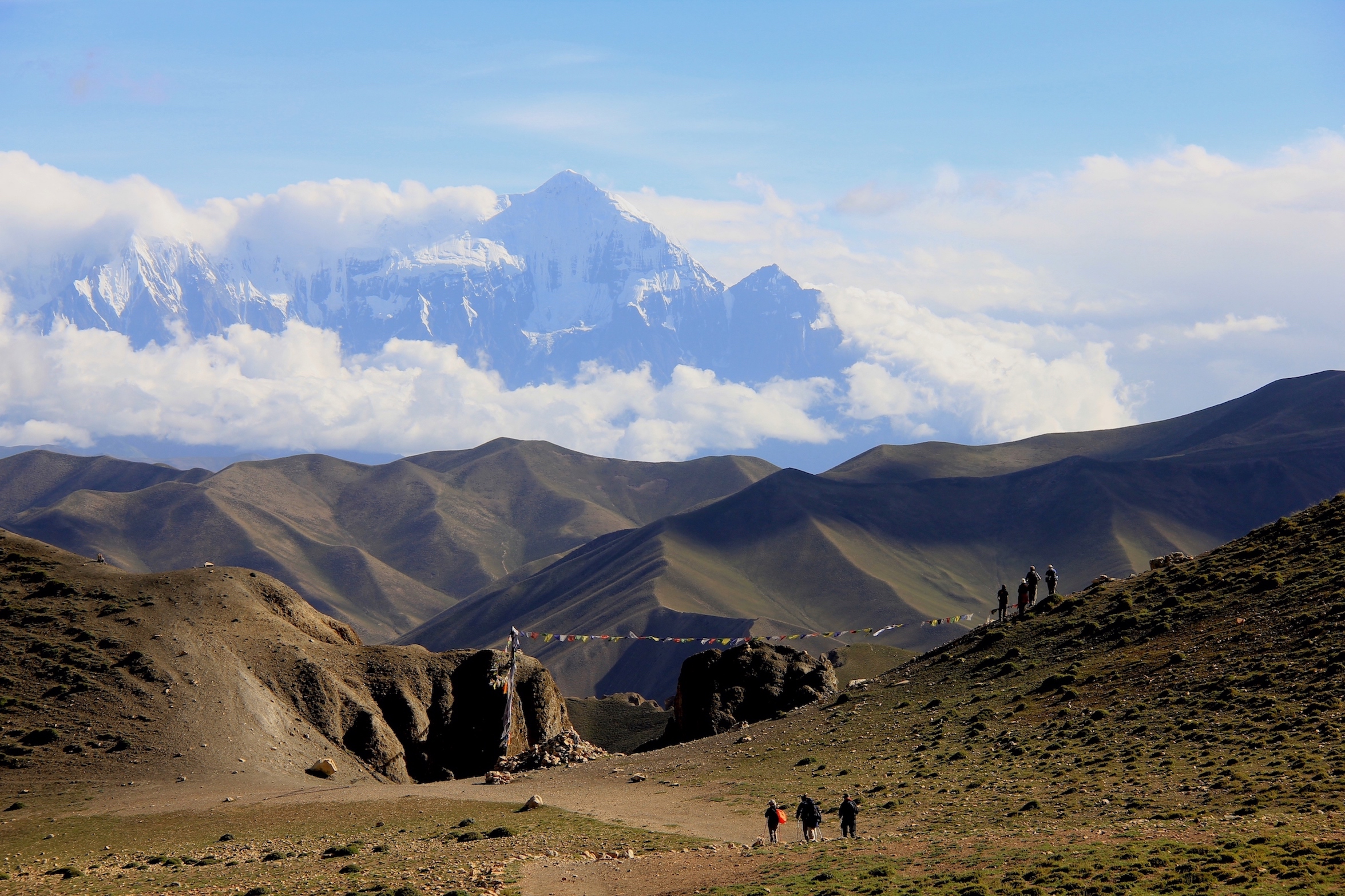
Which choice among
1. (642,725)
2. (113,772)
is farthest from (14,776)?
(642,725)

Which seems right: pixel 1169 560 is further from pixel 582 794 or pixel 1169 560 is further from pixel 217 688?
pixel 217 688

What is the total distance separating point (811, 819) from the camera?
35.7 metres

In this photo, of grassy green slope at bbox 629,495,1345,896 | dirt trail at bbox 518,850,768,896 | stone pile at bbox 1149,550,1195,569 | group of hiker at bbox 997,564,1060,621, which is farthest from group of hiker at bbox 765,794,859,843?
stone pile at bbox 1149,550,1195,569

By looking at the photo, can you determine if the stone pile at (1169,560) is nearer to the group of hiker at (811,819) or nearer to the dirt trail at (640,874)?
the group of hiker at (811,819)

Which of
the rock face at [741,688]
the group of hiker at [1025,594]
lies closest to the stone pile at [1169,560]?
the group of hiker at [1025,594]

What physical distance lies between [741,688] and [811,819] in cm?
3423

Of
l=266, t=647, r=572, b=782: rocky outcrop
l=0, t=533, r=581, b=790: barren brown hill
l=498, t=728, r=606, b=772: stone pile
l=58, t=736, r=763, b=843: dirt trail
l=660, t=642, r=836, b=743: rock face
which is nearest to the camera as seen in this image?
l=58, t=736, r=763, b=843: dirt trail

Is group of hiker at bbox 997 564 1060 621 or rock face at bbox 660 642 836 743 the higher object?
group of hiker at bbox 997 564 1060 621

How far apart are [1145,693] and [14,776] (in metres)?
48.6

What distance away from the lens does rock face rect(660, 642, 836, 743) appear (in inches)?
2680

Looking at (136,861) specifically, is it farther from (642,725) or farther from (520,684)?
(642,725)

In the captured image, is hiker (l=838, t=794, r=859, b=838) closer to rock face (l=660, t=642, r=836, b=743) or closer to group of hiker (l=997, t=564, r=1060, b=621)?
group of hiker (l=997, t=564, r=1060, b=621)

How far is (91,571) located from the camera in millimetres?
70188

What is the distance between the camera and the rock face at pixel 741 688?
68062 millimetres
